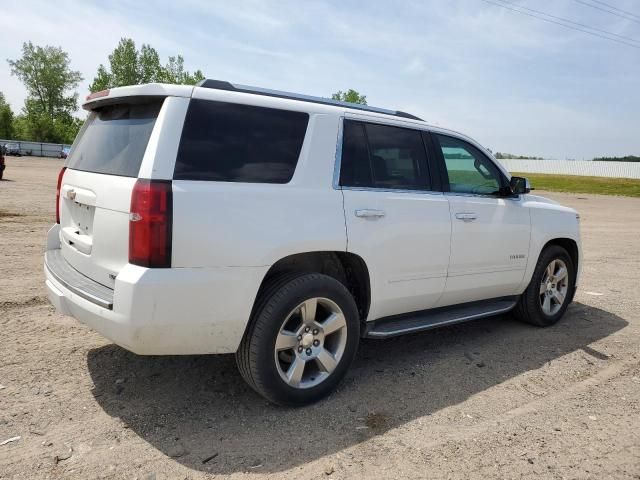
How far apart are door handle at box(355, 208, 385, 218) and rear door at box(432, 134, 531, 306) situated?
827 mm

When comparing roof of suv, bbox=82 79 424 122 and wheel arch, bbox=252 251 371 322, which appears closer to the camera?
roof of suv, bbox=82 79 424 122

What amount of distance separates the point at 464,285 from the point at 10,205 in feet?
38.1

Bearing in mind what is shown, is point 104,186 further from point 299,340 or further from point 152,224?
point 299,340

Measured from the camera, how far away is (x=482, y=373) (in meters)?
4.17

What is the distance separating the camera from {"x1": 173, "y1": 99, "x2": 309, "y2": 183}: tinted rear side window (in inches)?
118

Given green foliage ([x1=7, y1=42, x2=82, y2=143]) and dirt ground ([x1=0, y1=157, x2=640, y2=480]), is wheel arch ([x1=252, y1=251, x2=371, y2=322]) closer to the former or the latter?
dirt ground ([x1=0, y1=157, x2=640, y2=480])

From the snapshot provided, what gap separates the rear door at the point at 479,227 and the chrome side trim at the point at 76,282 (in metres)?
2.62

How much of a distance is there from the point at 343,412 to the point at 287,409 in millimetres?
364

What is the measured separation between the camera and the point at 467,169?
15.4 ft

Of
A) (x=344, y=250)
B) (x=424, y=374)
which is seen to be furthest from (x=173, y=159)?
(x=424, y=374)

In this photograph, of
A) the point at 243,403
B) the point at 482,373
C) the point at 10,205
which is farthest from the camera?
the point at 10,205

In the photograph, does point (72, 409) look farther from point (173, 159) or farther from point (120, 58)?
point (120, 58)

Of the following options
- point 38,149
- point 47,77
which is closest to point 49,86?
point 47,77

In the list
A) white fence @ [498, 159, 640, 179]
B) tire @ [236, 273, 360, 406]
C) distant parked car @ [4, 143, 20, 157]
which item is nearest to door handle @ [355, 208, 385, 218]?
tire @ [236, 273, 360, 406]
